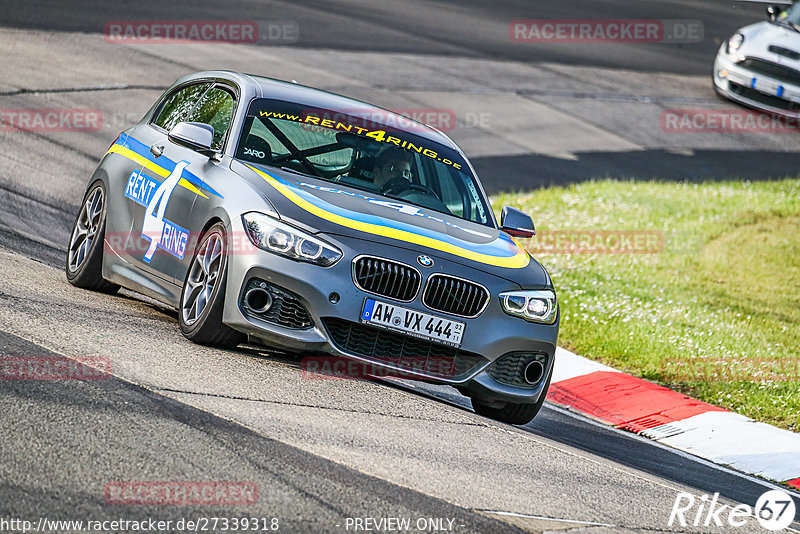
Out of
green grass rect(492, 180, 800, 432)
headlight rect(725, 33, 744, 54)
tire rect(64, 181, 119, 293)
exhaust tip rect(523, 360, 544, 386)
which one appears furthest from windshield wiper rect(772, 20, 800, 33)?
exhaust tip rect(523, 360, 544, 386)

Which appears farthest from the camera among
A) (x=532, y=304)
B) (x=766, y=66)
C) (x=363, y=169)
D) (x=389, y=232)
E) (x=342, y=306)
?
(x=766, y=66)

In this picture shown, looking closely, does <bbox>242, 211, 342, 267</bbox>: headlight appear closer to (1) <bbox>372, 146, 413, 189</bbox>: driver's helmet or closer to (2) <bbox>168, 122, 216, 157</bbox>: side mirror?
(2) <bbox>168, 122, 216, 157</bbox>: side mirror

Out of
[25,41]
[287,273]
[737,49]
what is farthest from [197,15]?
[287,273]

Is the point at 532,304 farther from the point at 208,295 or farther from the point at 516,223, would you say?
the point at 208,295

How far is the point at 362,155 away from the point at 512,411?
195 centimetres

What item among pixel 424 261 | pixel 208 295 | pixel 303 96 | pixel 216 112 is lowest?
pixel 208 295

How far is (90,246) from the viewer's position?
29.1 feet

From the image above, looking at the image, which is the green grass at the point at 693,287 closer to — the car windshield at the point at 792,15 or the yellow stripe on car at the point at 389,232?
the yellow stripe on car at the point at 389,232

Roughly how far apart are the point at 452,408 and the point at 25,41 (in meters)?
13.1

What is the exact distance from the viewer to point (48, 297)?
779 centimetres

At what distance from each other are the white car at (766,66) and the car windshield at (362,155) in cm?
1403

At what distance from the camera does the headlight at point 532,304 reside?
720 centimetres

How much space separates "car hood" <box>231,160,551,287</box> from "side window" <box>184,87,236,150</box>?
676 millimetres

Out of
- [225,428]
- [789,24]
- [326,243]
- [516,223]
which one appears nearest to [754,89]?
[789,24]
